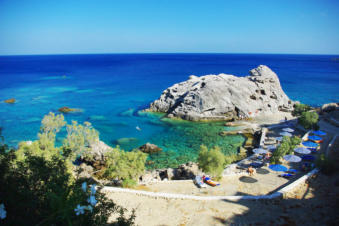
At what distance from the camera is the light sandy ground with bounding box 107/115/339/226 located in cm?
1565

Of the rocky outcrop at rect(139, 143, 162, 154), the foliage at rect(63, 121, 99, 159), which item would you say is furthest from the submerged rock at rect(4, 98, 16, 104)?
the rocky outcrop at rect(139, 143, 162, 154)

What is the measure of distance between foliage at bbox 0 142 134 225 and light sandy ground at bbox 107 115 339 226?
8670mm

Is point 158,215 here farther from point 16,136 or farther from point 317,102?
point 317,102

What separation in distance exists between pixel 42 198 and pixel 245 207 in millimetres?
15114

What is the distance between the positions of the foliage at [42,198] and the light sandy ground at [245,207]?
28.4 feet

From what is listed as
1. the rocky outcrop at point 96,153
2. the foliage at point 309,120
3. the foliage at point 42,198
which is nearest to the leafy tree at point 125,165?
the rocky outcrop at point 96,153

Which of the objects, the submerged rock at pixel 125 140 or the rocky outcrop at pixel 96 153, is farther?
the submerged rock at pixel 125 140

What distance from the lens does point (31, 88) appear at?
93.8 m

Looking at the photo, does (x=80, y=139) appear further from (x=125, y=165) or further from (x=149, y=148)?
(x=149, y=148)

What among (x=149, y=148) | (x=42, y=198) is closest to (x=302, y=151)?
(x=149, y=148)

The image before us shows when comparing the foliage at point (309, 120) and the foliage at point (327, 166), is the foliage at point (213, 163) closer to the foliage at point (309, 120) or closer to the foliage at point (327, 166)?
the foliage at point (327, 166)

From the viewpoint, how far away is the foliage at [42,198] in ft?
20.5

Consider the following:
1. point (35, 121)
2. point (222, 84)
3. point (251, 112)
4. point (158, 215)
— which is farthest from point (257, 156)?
point (35, 121)

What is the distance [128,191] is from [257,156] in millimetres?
20461
